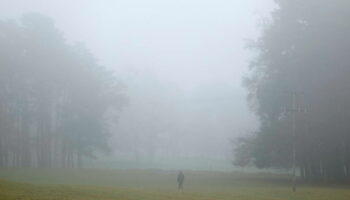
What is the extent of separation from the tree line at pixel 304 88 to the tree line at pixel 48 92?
19471mm

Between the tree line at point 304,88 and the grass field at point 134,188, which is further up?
the tree line at point 304,88

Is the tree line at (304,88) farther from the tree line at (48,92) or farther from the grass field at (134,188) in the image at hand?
the tree line at (48,92)

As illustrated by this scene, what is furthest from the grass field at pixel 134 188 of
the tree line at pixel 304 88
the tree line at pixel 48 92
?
the tree line at pixel 48 92

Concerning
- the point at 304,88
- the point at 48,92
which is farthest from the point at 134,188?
the point at 48,92

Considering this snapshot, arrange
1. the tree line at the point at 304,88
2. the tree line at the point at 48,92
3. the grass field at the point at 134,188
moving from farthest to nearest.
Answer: the tree line at the point at 48,92
the tree line at the point at 304,88
the grass field at the point at 134,188

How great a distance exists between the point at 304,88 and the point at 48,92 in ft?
96.7

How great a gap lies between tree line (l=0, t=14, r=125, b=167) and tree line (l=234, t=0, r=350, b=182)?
63.9 ft

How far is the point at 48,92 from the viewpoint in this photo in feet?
206

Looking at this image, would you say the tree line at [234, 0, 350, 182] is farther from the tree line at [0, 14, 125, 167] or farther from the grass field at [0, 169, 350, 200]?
the tree line at [0, 14, 125, 167]

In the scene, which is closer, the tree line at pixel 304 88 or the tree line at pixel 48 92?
the tree line at pixel 304 88

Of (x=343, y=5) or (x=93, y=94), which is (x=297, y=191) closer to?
(x=343, y=5)

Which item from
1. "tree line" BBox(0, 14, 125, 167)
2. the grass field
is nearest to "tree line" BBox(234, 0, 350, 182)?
the grass field

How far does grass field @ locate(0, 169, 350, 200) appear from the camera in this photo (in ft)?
85.9

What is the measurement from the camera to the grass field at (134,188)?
2617 cm
